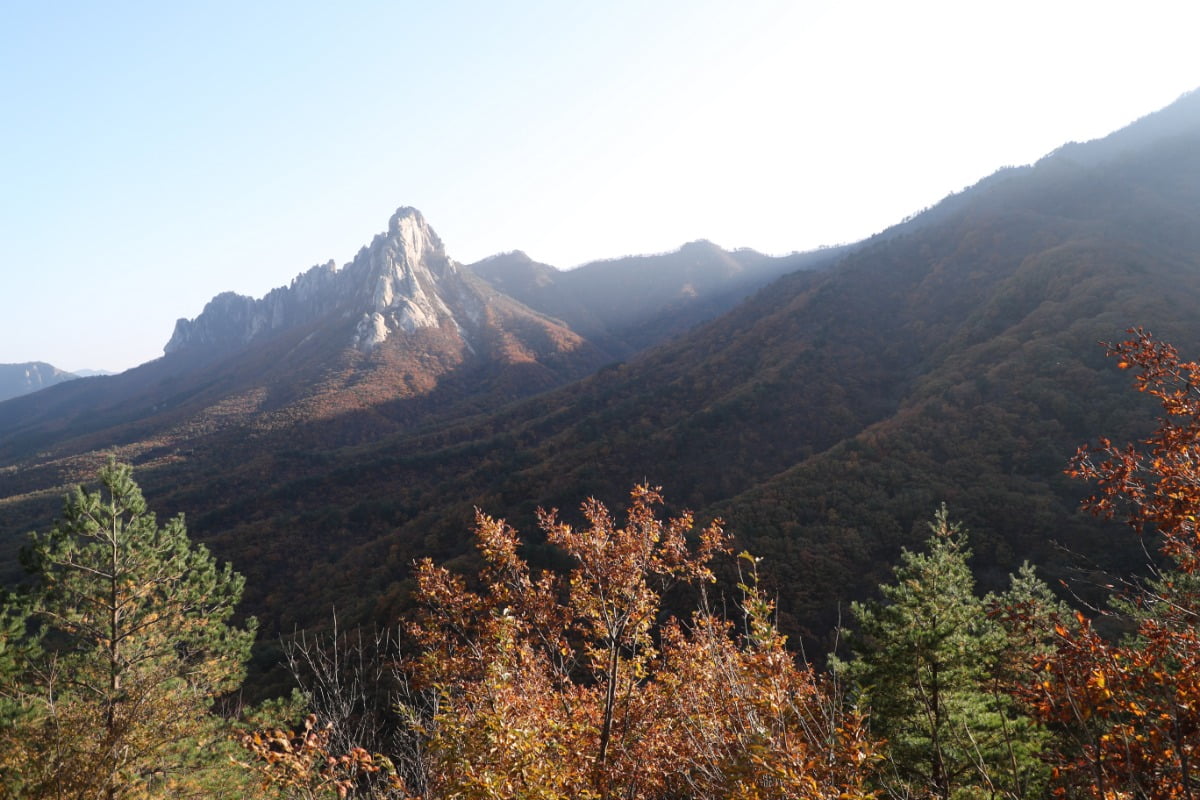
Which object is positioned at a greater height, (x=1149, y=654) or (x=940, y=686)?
(x=1149, y=654)

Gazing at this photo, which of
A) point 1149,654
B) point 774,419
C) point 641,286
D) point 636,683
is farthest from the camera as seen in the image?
point 641,286

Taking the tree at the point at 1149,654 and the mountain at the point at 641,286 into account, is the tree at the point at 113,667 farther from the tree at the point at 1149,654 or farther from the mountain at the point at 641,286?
the mountain at the point at 641,286

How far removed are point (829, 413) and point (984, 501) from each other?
1633cm

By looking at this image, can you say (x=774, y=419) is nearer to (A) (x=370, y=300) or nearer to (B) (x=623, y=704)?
(B) (x=623, y=704)

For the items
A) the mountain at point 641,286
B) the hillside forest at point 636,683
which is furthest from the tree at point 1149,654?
the mountain at point 641,286

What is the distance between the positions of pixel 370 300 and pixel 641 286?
251ft

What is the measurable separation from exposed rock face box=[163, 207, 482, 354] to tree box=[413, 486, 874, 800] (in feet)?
291

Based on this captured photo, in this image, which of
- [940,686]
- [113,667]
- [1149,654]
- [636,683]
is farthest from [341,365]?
[1149,654]

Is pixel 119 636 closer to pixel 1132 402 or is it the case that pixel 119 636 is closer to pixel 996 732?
pixel 996 732

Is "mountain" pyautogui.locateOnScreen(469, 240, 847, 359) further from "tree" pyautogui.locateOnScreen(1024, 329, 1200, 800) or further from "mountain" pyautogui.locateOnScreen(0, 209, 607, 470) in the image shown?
"tree" pyautogui.locateOnScreen(1024, 329, 1200, 800)

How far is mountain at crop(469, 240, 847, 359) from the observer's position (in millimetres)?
111375

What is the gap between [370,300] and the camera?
320ft

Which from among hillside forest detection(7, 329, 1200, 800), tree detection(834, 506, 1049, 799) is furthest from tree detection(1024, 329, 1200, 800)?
tree detection(834, 506, 1049, 799)

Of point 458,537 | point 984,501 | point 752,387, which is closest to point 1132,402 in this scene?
point 984,501
